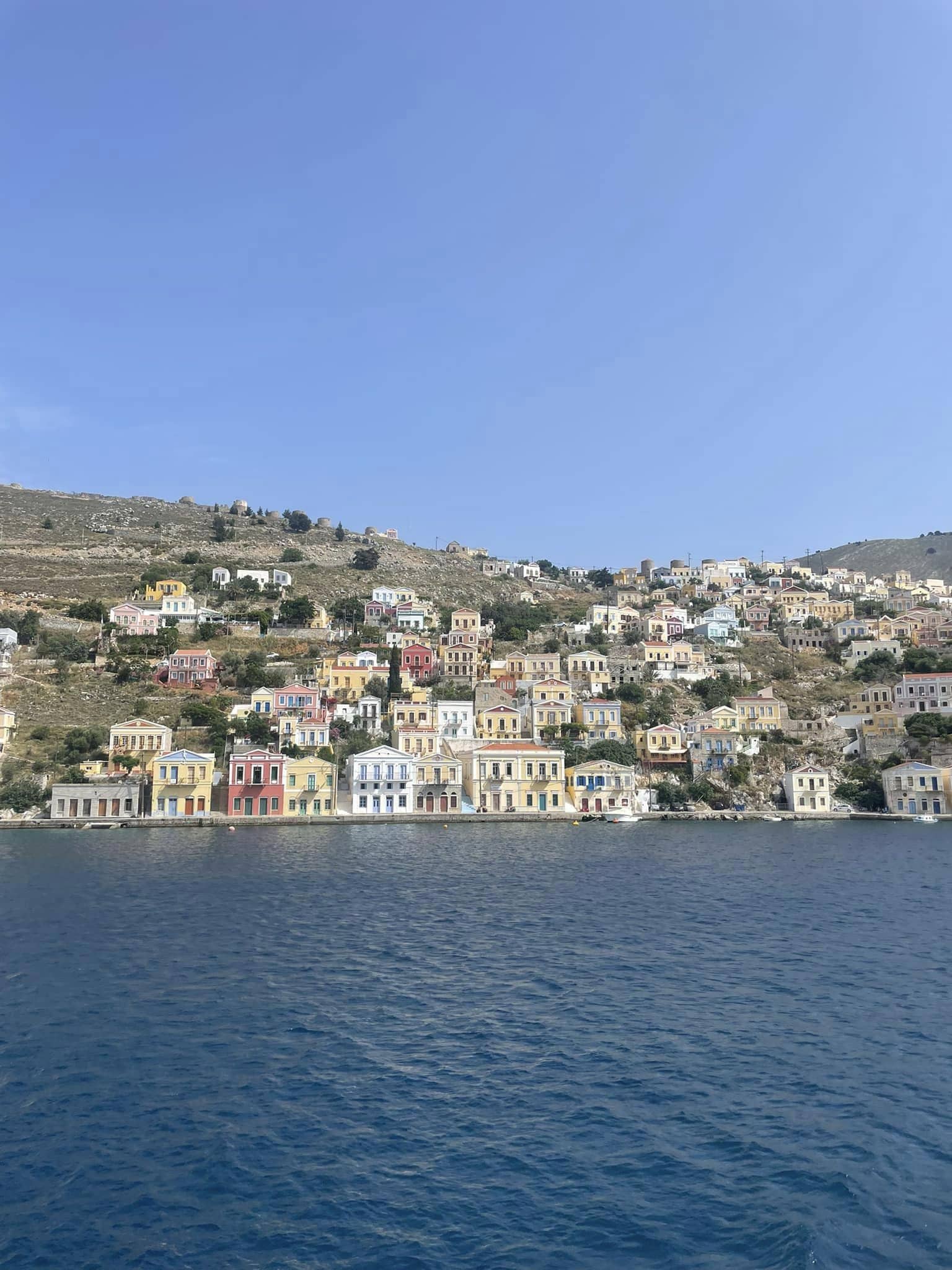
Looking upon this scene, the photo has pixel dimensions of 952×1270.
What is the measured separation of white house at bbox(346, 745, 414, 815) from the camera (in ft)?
205

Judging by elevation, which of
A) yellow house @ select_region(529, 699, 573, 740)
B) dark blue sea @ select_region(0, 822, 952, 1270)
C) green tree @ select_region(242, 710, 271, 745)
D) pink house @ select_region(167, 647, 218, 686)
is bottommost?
dark blue sea @ select_region(0, 822, 952, 1270)

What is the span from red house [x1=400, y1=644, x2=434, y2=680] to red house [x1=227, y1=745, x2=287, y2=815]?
89.6ft

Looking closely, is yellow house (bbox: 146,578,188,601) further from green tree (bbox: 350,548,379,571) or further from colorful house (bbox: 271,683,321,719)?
green tree (bbox: 350,548,379,571)

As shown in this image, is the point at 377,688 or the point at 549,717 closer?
the point at 549,717

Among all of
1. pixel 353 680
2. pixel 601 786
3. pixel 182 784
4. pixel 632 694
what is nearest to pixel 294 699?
pixel 353 680

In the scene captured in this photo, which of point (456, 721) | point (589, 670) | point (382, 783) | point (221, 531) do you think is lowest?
point (382, 783)

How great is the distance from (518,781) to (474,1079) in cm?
4657

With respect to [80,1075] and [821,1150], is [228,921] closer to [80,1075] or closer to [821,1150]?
[80,1075]

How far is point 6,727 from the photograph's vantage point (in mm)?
66062

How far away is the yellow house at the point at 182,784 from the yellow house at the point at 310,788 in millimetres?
5311

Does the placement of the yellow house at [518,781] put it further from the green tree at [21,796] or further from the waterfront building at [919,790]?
the green tree at [21,796]

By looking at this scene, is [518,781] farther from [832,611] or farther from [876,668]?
[832,611]

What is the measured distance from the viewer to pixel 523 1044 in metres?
20.0

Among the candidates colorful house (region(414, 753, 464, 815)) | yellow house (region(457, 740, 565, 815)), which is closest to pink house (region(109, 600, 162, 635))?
colorful house (region(414, 753, 464, 815))
